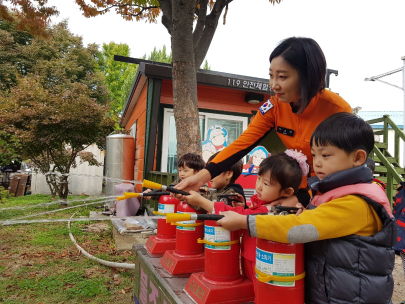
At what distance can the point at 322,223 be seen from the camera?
1127 millimetres

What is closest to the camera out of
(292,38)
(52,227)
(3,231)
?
(292,38)

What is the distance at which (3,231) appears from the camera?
6465 mm

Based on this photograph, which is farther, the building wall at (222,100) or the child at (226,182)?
the building wall at (222,100)

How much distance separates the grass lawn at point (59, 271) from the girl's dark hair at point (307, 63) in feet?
9.75

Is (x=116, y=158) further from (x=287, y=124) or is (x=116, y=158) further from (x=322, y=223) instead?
(x=322, y=223)

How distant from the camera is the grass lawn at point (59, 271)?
3396mm

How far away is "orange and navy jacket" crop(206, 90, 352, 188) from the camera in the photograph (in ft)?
5.77

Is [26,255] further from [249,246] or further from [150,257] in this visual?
[249,246]

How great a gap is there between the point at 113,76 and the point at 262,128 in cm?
3485

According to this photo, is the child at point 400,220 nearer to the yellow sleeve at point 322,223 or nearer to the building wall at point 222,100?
the yellow sleeve at point 322,223

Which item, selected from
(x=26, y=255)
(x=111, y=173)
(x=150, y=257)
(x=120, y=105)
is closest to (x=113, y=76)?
(x=120, y=105)

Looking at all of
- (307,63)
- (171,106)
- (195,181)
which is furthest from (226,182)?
(171,106)

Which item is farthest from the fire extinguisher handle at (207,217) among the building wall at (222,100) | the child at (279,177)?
the building wall at (222,100)

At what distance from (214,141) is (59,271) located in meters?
4.83
